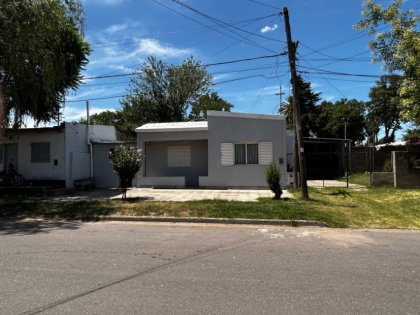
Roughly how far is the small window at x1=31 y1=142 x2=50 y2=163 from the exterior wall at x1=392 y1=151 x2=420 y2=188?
1669 centimetres

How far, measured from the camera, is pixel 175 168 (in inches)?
Answer: 835

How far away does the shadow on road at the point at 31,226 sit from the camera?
9750 mm

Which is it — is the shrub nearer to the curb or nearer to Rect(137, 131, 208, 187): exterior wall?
the curb

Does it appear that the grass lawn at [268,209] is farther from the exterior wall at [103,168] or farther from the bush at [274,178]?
the exterior wall at [103,168]

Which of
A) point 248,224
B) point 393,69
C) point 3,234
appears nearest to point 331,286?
point 248,224

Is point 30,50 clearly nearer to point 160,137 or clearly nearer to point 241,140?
point 160,137

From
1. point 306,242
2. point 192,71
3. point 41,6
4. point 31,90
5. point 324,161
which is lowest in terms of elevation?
point 306,242

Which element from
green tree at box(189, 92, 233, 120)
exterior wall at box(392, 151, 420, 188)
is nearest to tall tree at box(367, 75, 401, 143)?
green tree at box(189, 92, 233, 120)

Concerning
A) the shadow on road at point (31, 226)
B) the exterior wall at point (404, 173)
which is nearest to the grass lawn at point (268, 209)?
the shadow on road at point (31, 226)

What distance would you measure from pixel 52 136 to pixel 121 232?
38.5 ft

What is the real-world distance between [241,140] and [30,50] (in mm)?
9814

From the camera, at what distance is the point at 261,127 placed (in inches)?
738

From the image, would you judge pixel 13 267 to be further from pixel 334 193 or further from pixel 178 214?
pixel 334 193

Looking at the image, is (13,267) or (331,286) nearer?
(331,286)
